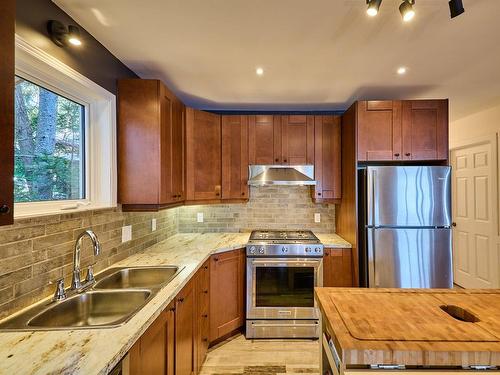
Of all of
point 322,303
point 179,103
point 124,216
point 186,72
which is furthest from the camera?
point 179,103

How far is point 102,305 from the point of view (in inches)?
57.1

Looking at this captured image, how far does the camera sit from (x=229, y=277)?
2.54m

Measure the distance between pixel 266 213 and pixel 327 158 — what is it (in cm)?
99

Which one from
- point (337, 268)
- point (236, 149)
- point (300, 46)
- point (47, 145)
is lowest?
point (337, 268)

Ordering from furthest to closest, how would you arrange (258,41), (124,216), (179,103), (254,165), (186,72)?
1. (254,165)
2. (179,103)
3. (186,72)
4. (124,216)
5. (258,41)

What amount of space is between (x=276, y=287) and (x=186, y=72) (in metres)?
2.17

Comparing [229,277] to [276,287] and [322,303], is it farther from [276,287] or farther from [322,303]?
A: [322,303]

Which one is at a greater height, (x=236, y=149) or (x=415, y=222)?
(x=236, y=149)

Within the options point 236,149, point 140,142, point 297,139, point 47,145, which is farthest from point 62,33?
point 297,139

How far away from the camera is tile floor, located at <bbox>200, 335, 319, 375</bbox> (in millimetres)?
2166

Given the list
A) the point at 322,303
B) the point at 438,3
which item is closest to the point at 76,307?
the point at 322,303

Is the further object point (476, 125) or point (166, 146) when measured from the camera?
point (476, 125)

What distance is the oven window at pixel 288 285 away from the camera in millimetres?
2580

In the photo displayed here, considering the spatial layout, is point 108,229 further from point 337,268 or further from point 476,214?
point 476,214
